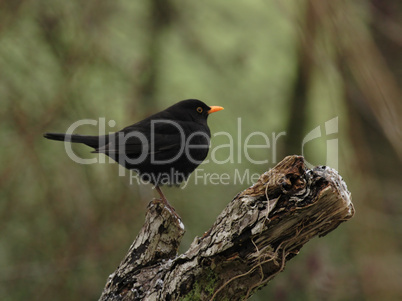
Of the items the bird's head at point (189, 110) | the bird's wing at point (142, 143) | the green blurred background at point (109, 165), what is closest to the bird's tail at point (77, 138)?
the bird's wing at point (142, 143)

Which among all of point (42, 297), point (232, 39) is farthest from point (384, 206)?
point (42, 297)

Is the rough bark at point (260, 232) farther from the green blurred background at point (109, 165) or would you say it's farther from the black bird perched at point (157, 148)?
the green blurred background at point (109, 165)

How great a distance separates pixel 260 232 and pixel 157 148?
93.3 inches

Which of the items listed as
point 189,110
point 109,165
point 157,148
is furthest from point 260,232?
point 109,165

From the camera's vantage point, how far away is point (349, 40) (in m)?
3.70

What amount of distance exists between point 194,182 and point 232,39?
2.33 meters

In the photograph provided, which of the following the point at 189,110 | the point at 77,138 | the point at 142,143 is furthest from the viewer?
the point at 189,110

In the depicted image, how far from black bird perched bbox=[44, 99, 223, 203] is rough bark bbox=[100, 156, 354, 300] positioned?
184 cm

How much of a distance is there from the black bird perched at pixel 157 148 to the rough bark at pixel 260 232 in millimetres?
1841

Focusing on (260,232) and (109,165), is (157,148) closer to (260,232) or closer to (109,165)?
(109,165)

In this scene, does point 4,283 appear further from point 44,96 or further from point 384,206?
point 384,206

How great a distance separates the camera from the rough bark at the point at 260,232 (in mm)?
2260

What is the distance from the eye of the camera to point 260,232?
2309 mm

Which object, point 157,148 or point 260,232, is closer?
point 260,232
